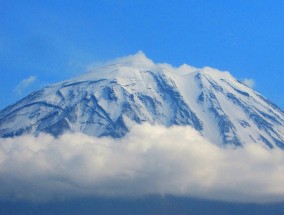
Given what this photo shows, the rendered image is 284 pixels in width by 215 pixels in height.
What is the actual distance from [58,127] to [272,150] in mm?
60311

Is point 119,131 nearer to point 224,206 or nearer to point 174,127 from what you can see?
point 174,127

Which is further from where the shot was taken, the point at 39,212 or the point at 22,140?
the point at 22,140

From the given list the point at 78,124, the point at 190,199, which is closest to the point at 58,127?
the point at 78,124

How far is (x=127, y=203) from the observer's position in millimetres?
180000

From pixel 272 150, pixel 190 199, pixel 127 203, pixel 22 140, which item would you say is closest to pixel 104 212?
pixel 127 203

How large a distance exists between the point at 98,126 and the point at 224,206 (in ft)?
140

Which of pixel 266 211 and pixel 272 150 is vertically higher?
pixel 272 150

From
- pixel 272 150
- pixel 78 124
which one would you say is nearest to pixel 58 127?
pixel 78 124

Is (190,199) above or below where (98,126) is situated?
below

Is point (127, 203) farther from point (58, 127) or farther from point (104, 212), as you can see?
point (58, 127)

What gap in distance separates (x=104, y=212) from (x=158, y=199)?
14.1 meters

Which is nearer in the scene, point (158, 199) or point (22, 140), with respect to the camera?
point (158, 199)

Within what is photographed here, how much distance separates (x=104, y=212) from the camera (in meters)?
179

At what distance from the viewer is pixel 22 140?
646 feet
